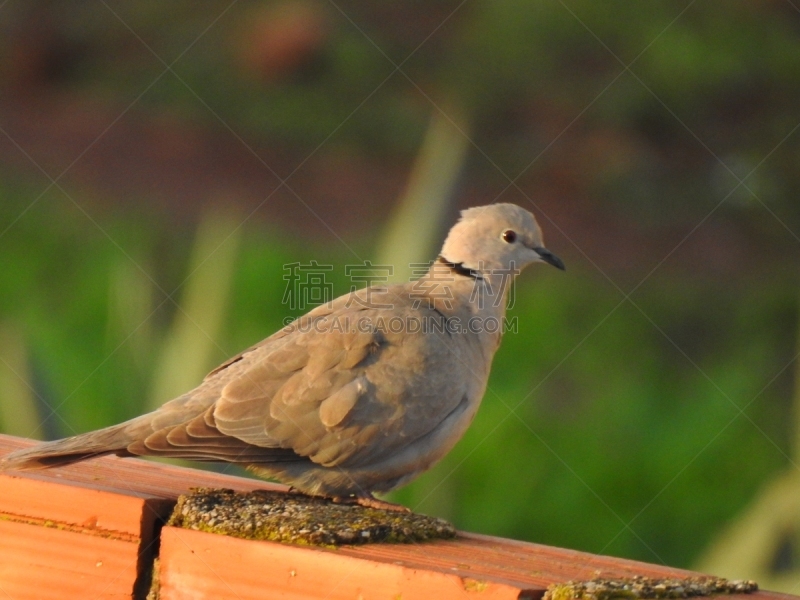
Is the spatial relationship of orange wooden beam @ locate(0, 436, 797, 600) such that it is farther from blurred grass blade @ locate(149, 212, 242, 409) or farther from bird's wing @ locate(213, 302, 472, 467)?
blurred grass blade @ locate(149, 212, 242, 409)

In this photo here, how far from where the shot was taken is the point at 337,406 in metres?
2.95

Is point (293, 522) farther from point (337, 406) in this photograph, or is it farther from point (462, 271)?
point (462, 271)

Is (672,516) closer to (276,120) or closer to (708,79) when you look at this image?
(708,79)

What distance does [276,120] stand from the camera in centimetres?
904

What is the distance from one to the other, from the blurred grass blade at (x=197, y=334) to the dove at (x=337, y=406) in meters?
0.86

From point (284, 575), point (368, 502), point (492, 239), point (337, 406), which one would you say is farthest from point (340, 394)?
point (284, 575)

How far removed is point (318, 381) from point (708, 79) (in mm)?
6390

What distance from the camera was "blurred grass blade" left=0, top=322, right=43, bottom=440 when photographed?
12.1 feet

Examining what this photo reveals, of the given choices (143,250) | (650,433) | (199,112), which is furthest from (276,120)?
(650,433)

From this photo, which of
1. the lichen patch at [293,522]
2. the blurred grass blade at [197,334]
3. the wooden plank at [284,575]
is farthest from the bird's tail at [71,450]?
the blurred grass blade at [197,334]

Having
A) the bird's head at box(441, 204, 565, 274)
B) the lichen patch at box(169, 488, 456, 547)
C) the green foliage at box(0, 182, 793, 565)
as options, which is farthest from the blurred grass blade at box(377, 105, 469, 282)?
the lichen patch at box(169, 488, 456, 547)

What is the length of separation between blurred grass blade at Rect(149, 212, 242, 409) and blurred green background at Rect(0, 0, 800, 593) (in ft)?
0.04

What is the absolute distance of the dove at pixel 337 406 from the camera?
2.92 m

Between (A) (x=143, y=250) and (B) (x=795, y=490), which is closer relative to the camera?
(B) (x=795, y=490)
